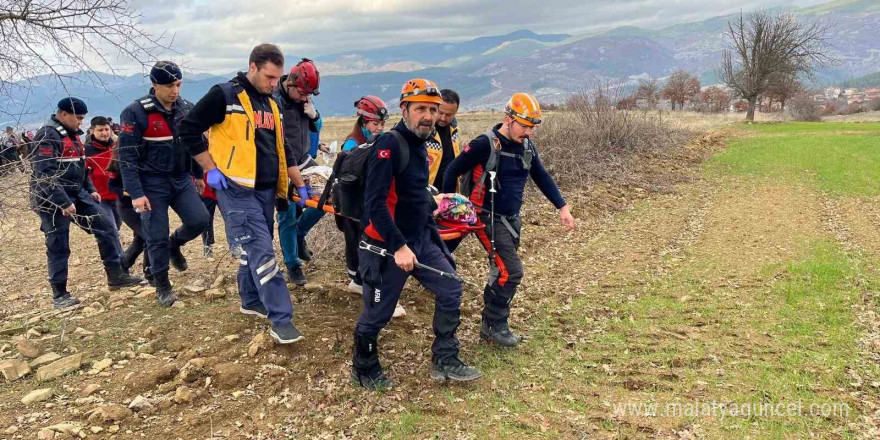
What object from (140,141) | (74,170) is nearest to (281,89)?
(140,141)

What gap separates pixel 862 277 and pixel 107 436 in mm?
8484

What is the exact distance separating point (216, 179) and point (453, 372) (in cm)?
263

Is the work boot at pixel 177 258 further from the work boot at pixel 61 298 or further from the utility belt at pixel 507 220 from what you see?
the utility belt at pixel 507 220

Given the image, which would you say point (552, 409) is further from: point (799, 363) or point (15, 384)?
point (15, 384)

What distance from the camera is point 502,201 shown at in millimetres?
5086

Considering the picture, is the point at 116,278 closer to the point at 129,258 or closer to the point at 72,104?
the point at 129,258

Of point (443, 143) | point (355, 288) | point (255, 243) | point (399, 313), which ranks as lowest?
point (399, 313)

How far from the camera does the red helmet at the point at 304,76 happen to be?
18.4 ft

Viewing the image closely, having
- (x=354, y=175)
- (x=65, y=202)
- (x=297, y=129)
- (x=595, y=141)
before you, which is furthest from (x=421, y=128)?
(x=595, y=141)

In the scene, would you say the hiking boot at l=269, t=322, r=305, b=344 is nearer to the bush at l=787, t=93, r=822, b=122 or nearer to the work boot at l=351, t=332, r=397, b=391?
the work boot at l=351, t=332, r=397, b=391

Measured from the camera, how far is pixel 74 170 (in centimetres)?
625

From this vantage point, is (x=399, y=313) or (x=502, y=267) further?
(x=399, y=313)

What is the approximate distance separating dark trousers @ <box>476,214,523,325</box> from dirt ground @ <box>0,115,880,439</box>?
0.44 metres

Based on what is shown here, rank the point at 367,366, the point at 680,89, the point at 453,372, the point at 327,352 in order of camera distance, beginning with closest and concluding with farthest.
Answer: the point at 367,366
the point at 453,372
the point at 327,352
the point at 680,89
